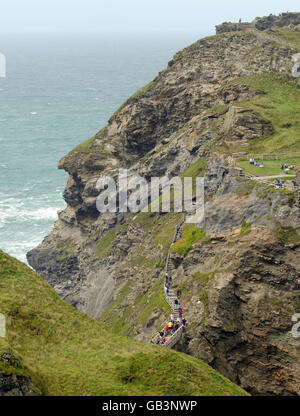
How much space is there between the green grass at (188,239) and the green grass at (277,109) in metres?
11.1

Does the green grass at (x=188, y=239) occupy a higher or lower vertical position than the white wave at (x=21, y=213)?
higher

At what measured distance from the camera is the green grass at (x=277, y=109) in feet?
196

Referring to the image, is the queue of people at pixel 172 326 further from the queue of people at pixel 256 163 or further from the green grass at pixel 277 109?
the green grass at pixel 277 109

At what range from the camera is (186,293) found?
48781mm

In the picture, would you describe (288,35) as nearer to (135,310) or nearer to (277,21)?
(277,21)

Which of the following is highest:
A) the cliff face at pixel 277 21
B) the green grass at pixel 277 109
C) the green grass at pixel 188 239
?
the cliff face at pixel 277 21

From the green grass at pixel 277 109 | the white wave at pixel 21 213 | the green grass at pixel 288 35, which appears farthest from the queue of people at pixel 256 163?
the white wave at pixel 21 213

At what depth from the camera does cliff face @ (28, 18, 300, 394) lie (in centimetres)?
4281

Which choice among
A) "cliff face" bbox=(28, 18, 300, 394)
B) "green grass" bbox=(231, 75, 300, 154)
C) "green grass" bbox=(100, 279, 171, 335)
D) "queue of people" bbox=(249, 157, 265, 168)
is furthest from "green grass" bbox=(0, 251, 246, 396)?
"green grass" bbox=(231, 75, 300, 154)

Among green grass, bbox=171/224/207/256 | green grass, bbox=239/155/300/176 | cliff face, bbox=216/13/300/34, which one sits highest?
cliff face, bbox=216/13/300/34

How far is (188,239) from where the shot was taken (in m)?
54.3

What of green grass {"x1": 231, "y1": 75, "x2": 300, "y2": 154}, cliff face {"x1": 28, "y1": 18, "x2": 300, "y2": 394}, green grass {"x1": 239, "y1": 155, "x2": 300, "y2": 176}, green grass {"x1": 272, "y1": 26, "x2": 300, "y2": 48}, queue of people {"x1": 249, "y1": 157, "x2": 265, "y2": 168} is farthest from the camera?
green grass {"x1": 272, "y1": 26, "x2": 300, "y2": 48}

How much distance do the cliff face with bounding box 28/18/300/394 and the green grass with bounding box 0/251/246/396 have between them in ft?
24.9

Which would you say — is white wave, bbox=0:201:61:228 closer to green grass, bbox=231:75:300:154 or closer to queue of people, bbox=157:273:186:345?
green grass, bbox=231:75:300:154
